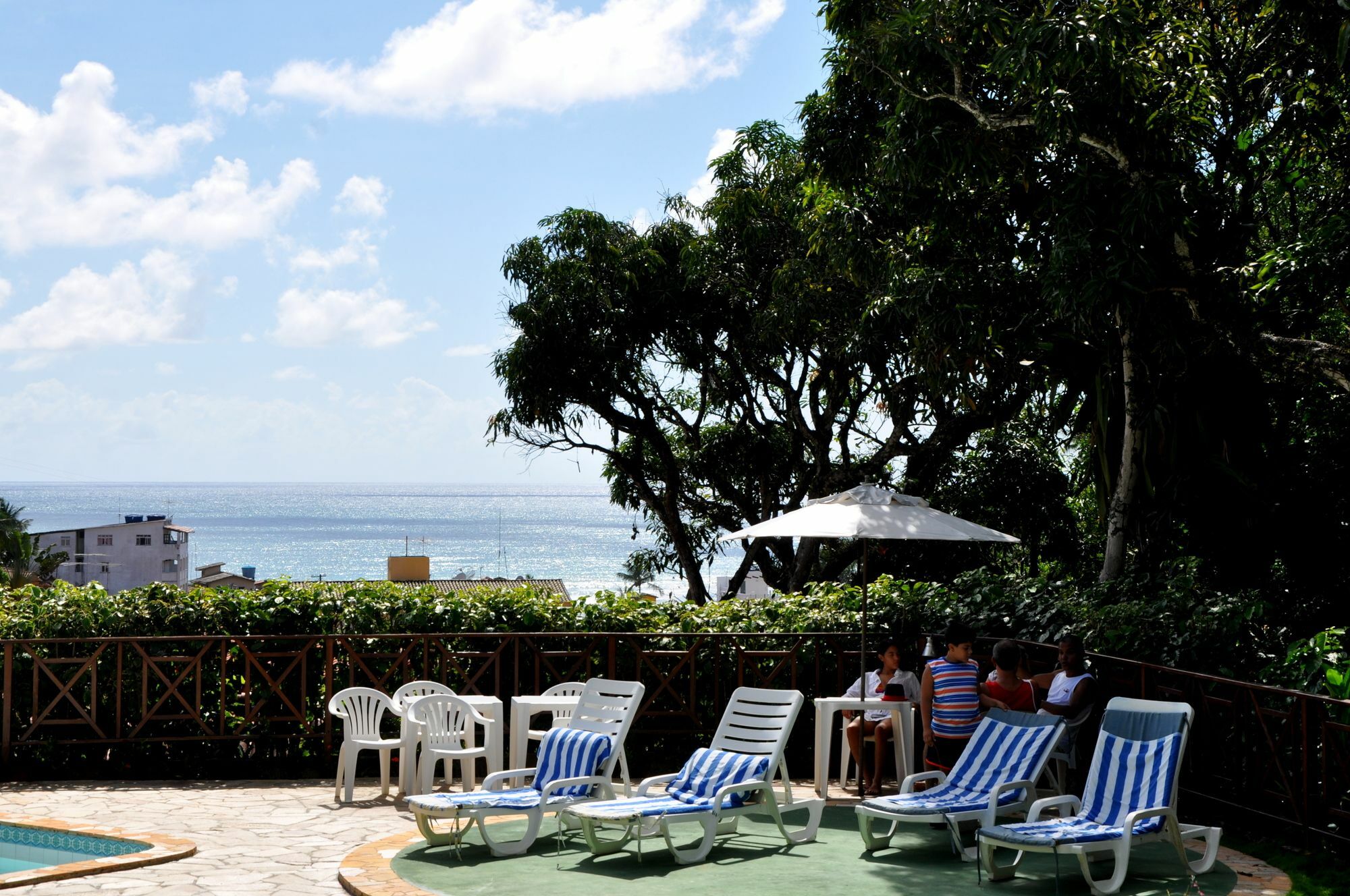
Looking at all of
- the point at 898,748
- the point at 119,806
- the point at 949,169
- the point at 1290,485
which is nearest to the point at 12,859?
the point at 119,806

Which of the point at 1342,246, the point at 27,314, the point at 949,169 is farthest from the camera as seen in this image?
the point at 27,314

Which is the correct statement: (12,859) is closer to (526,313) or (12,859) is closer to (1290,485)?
(1290,485)

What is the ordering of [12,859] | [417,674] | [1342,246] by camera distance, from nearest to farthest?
1. [12,859]
2. [1342,246]
3. [417,674]

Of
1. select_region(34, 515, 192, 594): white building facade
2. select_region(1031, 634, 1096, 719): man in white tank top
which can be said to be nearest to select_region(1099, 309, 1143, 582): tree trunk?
select_region(1031, 634, 1096, 719): man in white tank top

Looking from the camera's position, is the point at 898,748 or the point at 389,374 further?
the point at 389,374

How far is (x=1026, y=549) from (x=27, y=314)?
102 meters

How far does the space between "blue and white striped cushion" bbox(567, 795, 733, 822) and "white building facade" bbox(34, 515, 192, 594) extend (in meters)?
87.0

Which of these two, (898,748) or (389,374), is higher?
(389,374)

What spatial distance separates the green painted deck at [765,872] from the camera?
632cm

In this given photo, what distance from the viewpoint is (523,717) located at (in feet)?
30.4

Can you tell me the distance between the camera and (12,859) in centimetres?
728

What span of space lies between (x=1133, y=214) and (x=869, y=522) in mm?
4227

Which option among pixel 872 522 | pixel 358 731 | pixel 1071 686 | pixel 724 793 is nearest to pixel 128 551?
pixel 358 731

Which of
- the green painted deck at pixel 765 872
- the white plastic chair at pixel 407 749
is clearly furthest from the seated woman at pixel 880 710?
the white plastic chair at pixel 407 749
